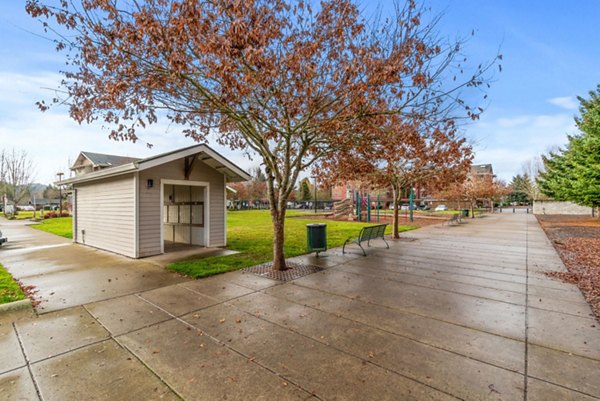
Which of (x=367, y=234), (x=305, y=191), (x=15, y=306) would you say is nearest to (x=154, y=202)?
(x=15, y=306)

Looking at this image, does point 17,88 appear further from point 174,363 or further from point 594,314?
point 594,314

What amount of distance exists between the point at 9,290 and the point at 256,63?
6.22 meters

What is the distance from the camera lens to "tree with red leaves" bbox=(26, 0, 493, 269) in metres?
4.45

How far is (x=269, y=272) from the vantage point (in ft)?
22.5

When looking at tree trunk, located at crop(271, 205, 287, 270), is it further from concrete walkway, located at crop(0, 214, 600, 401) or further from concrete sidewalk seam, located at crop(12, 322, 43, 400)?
concrete sidewalk seam, located at crop(12, 322, 43, 400)

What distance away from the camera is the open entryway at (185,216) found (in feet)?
35.5

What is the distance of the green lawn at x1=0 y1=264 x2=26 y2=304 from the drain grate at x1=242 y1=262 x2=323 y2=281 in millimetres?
4167

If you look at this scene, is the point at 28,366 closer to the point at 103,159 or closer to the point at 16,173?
the point at 103,159

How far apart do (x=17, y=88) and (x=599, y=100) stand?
98.4 feet

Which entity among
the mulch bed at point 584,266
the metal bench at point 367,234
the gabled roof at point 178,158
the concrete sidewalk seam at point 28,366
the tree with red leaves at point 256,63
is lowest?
the concrete sidewalk seam at point 28,366

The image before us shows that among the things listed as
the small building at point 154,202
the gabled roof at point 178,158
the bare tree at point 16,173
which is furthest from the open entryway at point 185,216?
the bare tree at point 16,173

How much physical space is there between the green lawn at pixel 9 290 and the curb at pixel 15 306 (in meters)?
0.25

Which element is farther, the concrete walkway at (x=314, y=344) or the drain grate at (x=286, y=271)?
the drain grate at (x=286, y=271)

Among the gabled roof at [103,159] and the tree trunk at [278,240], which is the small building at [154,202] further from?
the gabled roof at [103,159]
